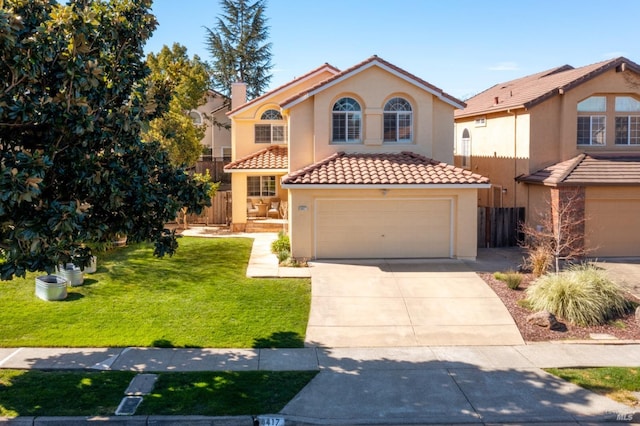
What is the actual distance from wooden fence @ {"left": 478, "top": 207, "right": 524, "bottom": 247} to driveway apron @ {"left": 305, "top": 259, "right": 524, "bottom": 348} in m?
3.86

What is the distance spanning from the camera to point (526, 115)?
882 inches

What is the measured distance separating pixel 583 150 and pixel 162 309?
16194mm

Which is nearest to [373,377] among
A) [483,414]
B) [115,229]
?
[483,414]

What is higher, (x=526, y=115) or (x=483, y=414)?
(x=526, y=115)

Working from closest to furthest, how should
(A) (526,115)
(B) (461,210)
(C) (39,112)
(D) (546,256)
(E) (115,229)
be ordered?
1. (C) (39,112)
2. (E) (115,229)
3. (D) (546,256)
4. (B) (461,210)
5. (A) (526,115)

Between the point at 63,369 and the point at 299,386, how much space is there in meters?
4.32

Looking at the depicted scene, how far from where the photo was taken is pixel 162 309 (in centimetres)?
1449

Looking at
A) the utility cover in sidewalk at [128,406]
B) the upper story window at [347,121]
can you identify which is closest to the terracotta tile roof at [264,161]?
the upper story window at [347,121]

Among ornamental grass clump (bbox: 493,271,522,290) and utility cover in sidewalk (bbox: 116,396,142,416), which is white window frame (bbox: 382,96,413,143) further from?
utility cover in sidewalk (bbox: 116,396,142,416)

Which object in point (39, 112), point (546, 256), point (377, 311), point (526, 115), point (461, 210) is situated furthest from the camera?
point (526, 115)

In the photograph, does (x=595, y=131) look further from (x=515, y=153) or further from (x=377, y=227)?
(x=377, y=227)

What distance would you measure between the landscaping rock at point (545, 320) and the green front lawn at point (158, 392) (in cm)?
568

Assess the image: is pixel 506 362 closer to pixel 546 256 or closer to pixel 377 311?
pixel 377 311

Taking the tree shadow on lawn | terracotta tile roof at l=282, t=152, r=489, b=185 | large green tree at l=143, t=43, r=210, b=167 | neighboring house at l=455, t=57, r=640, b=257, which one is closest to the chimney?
large green tree at l=143, t=43, r=210, b=167
